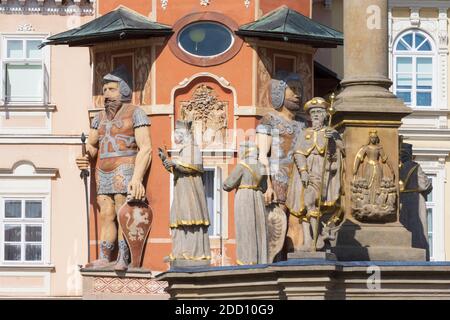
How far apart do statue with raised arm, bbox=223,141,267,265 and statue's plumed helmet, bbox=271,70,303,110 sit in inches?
358

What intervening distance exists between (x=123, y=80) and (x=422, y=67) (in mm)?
9940

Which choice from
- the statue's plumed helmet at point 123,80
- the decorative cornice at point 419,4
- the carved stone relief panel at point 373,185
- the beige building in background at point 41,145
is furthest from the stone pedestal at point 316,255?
the decorative cornice at point 419,4

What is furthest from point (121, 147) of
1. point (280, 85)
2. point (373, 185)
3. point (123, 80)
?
point (373, 185)

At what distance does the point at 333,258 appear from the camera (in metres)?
30.6

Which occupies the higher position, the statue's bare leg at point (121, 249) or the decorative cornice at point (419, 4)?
the decorative cornice at point (419, 4)

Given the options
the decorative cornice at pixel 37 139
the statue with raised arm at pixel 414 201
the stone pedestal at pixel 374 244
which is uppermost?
the decorative cornice at pixel 37 139

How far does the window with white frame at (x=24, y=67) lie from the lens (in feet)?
161

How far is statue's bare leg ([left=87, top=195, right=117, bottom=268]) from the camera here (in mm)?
42781

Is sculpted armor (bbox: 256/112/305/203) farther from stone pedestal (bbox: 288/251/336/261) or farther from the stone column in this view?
stone pedestal (bbox: 288/251/336/261)

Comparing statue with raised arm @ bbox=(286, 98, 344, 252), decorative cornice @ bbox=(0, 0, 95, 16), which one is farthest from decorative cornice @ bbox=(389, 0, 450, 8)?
statue with raised arm @ bbox=(286, 98, 344, 252)

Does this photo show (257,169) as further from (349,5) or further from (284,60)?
(284,60)

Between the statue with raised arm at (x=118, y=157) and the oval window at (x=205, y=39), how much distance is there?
1.23 m

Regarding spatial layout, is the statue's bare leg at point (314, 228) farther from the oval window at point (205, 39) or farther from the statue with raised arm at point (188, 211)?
the oval window at point (205, 39)

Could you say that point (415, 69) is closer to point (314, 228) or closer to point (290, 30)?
point (290, 30)
